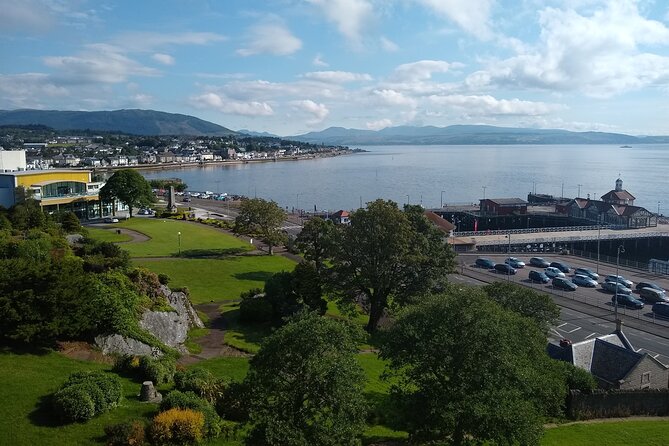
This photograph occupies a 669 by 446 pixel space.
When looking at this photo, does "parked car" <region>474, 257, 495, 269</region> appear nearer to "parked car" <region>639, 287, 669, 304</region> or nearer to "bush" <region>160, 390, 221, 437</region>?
"parked car" <region>639, 287, 669, 304</region>

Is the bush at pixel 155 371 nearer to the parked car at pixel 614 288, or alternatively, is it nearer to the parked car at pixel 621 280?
the parked car at pixel 614 288

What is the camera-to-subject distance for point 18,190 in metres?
54.3

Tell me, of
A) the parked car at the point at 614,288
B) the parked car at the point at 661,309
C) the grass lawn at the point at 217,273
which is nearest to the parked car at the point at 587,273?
the parked car at the point at 614,288

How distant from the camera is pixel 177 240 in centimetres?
4916

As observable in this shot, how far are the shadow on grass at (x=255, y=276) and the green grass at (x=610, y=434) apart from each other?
23950 millimetres

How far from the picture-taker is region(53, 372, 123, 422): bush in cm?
1443

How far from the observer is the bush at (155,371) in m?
18.1

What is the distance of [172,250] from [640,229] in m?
60.9

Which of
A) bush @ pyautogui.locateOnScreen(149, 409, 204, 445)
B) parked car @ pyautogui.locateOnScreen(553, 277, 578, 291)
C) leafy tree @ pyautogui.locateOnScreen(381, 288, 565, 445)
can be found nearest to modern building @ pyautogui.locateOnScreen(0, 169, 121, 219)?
bush @ pyautogui.locateOnScreen(149, 409, 204, 445)

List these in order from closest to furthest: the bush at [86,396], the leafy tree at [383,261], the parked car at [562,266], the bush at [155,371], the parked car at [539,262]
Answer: the bush at [86,396], the bush at [155,371], the leafy tree at [383,261], the parked car at [562,266], the parked car at [539,262]

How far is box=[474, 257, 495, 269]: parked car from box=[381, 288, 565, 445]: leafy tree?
36.1 meters

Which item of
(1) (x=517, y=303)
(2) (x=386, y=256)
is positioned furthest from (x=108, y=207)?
(1) (x=517, y=303)

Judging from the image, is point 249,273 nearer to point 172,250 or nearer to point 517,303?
point 172,250

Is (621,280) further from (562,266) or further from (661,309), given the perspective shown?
(661,309)
